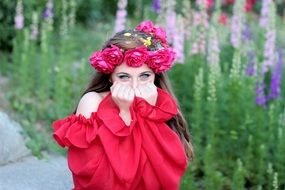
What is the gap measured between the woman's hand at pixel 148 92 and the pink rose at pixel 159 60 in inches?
3.5

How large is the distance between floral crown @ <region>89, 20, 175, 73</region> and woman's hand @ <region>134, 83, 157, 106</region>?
94mm

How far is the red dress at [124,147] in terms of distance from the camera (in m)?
3.16

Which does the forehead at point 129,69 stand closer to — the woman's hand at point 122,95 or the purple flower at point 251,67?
the woman's hand at point 122,95

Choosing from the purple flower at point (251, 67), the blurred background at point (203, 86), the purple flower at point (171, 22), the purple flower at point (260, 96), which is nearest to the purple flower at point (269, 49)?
the blurred background at point (203, 86)

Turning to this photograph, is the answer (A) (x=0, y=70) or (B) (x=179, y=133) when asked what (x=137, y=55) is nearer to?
(B) (x=179, y=133)

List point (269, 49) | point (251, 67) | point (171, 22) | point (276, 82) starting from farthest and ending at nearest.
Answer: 1. point (171, 22)
2. point (269, 49)
3. point (251, 67)
4. point (276, 82)

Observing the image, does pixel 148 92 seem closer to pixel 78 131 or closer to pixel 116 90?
pixel 116 90

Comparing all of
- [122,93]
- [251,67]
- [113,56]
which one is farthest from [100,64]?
[251,67]

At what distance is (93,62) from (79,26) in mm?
5555

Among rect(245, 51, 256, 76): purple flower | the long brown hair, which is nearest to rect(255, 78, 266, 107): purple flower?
rect(245, 51, 256, 76): purple flower

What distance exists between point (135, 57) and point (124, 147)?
1.42 ft

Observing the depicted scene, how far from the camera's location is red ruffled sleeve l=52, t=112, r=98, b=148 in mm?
3166

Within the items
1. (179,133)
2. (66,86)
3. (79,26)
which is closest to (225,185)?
(179,133)

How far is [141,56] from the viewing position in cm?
315
